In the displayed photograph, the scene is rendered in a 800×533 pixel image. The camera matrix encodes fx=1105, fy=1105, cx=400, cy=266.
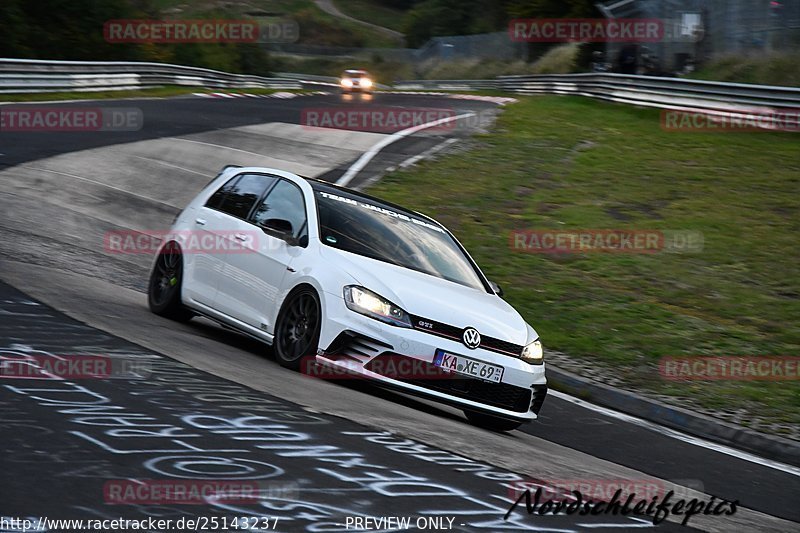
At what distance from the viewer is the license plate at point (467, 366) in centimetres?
777

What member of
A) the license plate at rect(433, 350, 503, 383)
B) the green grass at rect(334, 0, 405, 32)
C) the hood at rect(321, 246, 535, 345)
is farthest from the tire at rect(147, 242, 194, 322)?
the green grass at rect(334, 0, 405, 32)

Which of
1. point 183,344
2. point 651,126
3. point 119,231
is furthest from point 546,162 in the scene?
point 183,344

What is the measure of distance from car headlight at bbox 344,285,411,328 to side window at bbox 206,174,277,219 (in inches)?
80.8

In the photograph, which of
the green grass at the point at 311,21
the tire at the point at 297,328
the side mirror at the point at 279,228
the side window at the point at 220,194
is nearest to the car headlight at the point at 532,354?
the tire at the point at 297,328

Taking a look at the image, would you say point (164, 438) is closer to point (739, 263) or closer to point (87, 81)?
point (739, 263)

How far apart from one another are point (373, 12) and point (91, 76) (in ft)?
356

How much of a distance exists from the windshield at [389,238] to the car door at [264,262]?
25cm

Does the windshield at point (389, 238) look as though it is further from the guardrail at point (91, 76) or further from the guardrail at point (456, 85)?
the guardrail at point (456, 85)

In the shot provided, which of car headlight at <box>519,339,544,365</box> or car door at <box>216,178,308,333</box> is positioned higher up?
car door at <box>216,178,308,333</box>

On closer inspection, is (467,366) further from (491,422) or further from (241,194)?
(241,194)

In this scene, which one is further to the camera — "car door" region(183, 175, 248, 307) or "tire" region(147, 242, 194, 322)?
"tire" region(147, 242, 194, 322)

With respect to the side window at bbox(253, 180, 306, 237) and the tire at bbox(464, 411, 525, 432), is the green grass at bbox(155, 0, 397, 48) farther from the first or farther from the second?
the tire at bbox(464, 411, 525, 432)

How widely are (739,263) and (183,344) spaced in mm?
9180

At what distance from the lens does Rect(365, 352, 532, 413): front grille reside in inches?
306
